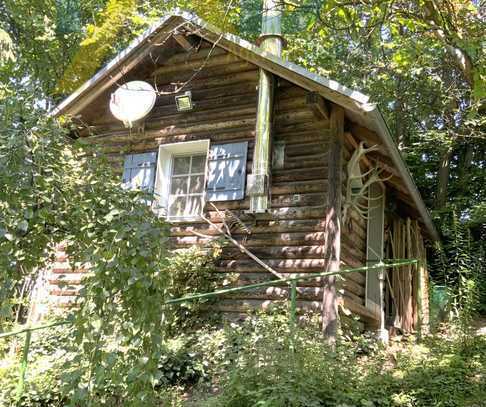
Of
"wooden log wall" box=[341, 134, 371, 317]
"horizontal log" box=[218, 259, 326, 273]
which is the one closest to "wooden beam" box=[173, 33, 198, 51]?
"wooden log wall" box=[341, 134, 371, 317]

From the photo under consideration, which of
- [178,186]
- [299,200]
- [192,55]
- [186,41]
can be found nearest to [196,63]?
[192,55]

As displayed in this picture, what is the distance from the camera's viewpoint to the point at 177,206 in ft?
29.5

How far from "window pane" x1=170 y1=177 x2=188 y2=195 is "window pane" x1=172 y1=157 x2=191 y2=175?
0.45ft

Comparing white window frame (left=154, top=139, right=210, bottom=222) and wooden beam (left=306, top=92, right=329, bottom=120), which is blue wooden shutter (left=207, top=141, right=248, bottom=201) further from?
wooden beam (left=306, top=92, right=329, bottom=120)

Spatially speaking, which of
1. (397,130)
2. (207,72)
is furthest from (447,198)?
(207,72)

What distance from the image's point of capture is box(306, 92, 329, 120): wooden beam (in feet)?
25.0

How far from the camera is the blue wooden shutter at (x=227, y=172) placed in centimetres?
Result: 820

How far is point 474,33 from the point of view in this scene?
6.07 m

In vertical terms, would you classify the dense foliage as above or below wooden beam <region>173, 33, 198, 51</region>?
below

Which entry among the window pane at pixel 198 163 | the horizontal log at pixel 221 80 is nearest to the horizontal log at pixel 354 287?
the window pane at pixel 198 163

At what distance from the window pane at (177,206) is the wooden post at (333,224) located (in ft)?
8.61

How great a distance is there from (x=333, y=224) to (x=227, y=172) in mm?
1917

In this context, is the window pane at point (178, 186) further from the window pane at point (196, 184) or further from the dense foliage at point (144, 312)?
the dense foliage at point (144, 312)

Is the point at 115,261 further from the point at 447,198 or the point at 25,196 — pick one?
the point at 447,198
